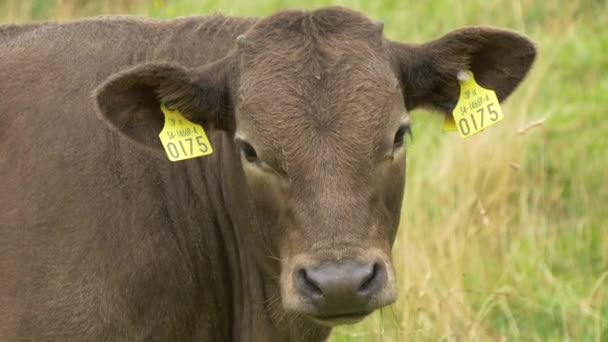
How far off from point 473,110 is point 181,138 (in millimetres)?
1375

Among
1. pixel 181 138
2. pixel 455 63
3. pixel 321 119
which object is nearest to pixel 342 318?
pixel 321 119

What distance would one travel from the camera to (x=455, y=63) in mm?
6145

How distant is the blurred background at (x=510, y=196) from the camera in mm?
7824

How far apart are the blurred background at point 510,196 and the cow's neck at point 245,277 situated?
3.43ft

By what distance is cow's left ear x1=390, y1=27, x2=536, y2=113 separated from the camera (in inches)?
241

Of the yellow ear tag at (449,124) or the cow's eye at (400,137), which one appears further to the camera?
the yellow ear tag at (449,124)

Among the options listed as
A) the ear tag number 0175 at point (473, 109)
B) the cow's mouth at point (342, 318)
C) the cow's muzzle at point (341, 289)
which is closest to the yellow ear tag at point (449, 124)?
the ear tag number 0175 at point (473, 109)

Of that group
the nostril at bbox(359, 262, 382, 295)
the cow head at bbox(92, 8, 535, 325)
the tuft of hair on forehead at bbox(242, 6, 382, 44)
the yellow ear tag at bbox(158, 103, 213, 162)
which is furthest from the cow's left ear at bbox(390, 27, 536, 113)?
the nostril at bbox(359, 262, 382, 295)

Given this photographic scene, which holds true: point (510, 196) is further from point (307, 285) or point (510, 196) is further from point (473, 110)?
point (307, 285)

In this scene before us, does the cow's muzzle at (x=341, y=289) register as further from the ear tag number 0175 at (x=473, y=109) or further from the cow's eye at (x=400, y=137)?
the ear tag number 0175 at (x=473, y=109)

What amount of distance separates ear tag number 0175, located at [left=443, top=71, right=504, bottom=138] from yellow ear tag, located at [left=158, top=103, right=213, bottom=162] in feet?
3.85

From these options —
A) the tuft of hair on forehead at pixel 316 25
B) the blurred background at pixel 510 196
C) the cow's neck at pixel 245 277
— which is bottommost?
the blurred background at pixel 510 196

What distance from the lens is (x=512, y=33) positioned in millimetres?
6121

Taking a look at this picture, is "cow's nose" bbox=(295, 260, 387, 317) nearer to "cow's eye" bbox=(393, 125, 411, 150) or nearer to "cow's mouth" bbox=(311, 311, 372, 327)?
"cow's mouth" bbox=(311, 311, 372, 327)
